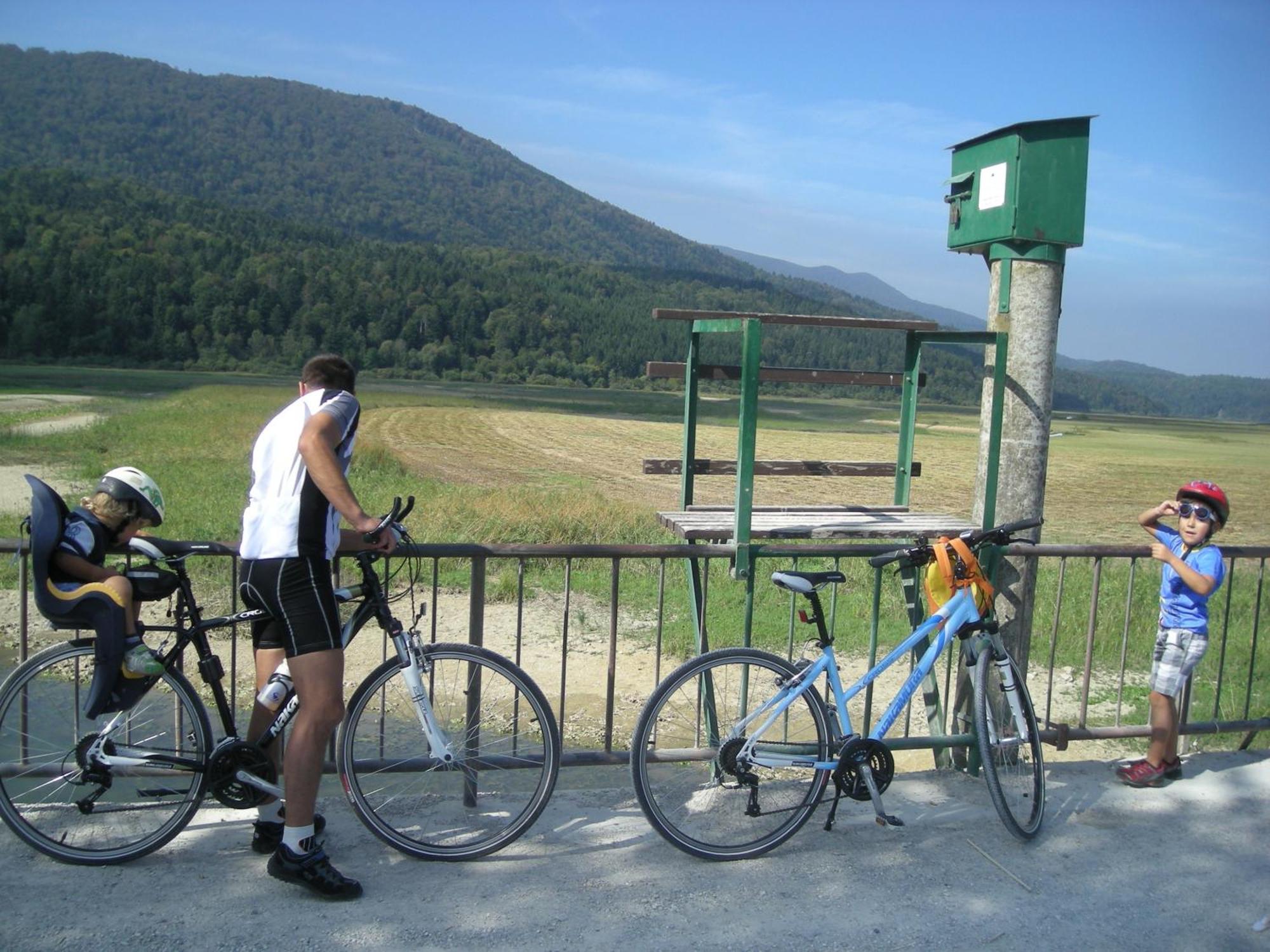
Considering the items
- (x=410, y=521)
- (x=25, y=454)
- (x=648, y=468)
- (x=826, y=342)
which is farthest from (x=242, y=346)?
(x=648, y=468)

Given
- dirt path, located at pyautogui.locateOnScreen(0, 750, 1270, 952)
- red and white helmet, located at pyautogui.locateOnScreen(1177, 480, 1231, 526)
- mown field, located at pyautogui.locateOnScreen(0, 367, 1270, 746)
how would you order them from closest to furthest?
dirt path, located at pyautogui.locateOnScreen(0, 750, 1270, 952), red and white helmet, located at pyautogui.locateOnScreen(1177, 480, 1231, 526), mown field, located at pyautogui.locateOnScreen(0, 367, 1270, 746)

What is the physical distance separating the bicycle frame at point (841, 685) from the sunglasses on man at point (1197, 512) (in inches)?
43.8

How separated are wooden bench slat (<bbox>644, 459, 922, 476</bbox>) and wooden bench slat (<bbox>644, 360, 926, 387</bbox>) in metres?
0.41

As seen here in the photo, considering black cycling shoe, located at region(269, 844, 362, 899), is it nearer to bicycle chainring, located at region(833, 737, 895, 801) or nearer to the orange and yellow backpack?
bicycle chainring, located at region(833, 737, 895, 801)

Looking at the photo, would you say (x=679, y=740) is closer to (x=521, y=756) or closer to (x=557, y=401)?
(x=521, y=756)

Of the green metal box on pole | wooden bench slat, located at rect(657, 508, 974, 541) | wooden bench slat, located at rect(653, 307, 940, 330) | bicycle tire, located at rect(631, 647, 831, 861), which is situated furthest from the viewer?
wooden bench slat, located at rect(653, 307, 940, 330)

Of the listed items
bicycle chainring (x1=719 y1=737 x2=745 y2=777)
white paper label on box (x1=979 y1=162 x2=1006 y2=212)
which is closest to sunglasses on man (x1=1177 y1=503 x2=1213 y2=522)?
white paper label on box (x1=979 y1=162 x2=1006 y2=212)

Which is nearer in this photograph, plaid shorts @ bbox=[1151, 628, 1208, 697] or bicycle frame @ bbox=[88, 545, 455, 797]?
bicycle frame @ bbox=[88, 545, 455, 797]

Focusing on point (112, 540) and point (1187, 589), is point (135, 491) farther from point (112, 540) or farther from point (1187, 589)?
point (1187, 589)

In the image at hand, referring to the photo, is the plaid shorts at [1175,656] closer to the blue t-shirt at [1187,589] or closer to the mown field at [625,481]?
the blue t-shirt at [1187,589]

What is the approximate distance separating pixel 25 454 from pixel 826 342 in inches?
3799

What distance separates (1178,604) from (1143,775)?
795 mm

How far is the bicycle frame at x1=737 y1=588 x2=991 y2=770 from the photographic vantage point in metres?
3.98

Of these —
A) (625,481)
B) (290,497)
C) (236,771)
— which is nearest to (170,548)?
(290,497)
